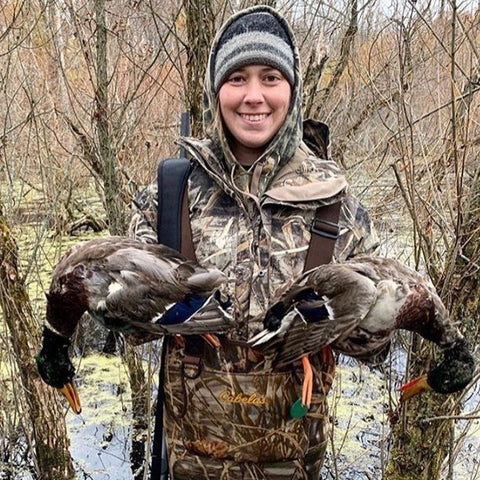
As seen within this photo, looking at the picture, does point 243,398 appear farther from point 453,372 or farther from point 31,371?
point 31,371

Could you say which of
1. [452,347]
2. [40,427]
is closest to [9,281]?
[40,427]

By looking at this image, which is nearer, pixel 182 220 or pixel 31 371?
pixel 182 220

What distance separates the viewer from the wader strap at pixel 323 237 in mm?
1944

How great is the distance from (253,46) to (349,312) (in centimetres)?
99

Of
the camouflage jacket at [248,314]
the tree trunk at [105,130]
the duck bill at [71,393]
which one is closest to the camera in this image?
the camouflage jacket at [248,314]

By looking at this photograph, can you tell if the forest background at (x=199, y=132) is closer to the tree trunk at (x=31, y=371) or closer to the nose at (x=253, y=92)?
the tree trunk at (x=31, y=371)

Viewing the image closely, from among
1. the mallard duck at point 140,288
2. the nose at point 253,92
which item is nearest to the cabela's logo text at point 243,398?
the mallard duck at point 140,288

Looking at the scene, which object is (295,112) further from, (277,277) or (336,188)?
(277,277)

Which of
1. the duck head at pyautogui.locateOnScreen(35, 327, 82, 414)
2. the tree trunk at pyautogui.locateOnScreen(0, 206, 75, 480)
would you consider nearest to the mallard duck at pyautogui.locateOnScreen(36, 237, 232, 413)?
the duck head at pyautogui.locateOnScreen(35, 327, 82, 414)

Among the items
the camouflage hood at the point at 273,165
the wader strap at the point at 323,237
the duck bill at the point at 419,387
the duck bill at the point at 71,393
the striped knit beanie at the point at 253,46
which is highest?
the striped knit beanie at the point at 253,46

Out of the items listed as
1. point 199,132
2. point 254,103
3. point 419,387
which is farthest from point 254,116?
point 199,132

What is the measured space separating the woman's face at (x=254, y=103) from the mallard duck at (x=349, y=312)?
546 millimetres

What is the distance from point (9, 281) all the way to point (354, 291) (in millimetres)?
2717

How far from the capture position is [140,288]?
181 cm
